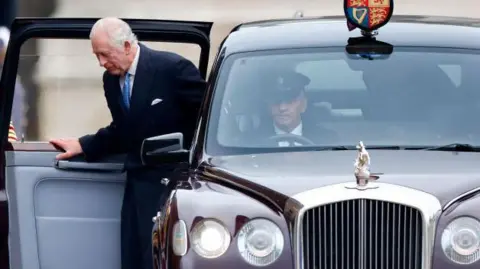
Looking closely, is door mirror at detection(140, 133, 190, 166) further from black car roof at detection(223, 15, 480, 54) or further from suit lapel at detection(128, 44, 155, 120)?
suit lapel at detection(128, 44, 155, 120)

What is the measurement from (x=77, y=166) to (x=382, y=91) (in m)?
1.88

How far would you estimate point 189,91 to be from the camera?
25.7 feet

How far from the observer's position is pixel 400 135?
659 centimetres

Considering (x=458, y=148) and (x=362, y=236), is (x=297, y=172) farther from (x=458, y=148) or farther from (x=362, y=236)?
(x=458, y=148)

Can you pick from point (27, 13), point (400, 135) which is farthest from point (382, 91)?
point (27, 13)

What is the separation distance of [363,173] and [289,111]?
1.03m

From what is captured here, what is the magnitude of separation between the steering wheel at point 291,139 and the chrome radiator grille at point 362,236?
919 mm

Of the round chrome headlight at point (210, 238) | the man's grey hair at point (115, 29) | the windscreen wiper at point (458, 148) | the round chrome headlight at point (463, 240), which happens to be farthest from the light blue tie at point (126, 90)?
the round chrome headlight at point (463, 240)

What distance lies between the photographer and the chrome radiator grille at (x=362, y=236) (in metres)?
5.72

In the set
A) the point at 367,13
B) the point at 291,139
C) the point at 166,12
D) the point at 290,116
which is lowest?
the point at 291,139

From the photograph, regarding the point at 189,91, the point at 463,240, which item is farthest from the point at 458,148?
the point at 189,91

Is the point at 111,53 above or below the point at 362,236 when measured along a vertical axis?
above

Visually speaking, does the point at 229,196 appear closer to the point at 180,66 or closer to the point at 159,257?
the point at 159,257

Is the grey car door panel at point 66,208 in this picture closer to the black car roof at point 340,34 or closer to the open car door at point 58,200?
the open car door at point 58,200
